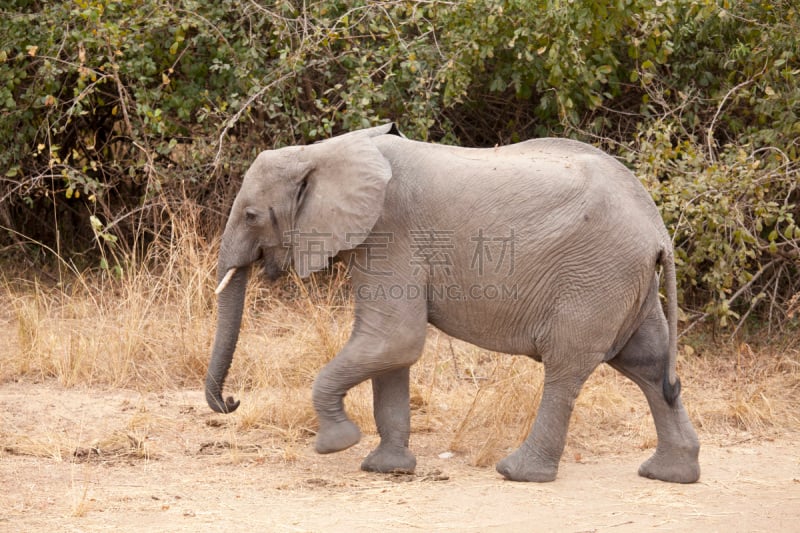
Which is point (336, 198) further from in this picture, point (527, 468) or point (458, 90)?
point (458, 90)

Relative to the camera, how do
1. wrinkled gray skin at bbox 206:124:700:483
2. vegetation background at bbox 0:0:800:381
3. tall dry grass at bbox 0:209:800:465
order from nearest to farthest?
wrinkled gray skin at bbox 206:124:700:483
tall dry grass at bbox 0:209:800:465
vegetation background at bbox 0:0:800:381

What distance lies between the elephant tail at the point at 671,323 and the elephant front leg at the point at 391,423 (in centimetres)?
129

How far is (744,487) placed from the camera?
17.9 ft

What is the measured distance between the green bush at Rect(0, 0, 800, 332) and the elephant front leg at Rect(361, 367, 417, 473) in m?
2.53

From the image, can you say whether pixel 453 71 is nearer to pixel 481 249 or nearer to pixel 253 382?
pixel 253 382

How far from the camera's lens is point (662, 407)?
555 centimetres

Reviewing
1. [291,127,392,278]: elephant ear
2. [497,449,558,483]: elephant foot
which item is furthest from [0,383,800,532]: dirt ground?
[291,127,392,278]: elephant ear

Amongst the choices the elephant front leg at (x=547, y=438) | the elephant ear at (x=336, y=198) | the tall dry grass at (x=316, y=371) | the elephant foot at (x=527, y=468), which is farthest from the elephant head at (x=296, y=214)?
the elephant foot at (x=527, y=468)

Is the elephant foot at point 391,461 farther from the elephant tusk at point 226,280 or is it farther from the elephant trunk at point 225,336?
the elephant tusk at point 226,280

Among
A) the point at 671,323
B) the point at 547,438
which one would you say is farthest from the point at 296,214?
the point at 671,323

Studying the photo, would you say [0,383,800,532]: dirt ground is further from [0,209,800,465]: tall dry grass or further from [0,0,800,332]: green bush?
[0,0,800,332]: green bush

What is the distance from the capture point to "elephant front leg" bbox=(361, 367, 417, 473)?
566 cm

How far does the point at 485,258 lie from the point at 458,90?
3281mm

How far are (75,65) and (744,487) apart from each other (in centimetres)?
573
